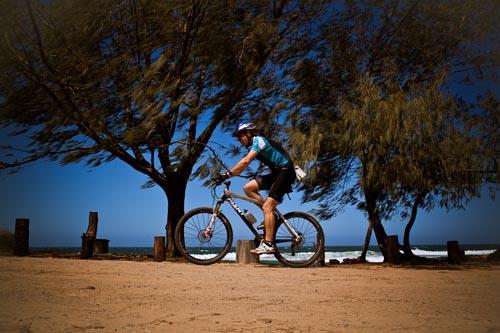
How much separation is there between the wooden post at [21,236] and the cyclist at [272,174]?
15.0ft

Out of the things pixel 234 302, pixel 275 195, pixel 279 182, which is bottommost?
pixel 234 302

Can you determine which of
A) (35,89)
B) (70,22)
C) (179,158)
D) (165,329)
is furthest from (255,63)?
(165,329)

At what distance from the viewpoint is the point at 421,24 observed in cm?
967

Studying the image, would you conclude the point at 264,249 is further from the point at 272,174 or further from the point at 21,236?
the point at 21,236

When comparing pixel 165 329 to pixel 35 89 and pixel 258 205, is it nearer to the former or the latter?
pixel 258 205

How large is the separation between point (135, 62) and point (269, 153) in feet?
13.3

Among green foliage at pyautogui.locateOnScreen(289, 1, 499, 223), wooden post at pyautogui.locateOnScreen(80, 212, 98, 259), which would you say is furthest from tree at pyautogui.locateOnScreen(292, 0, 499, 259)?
wooden post at pyautogui.locateOnScreen(80, 212, 98, 259)

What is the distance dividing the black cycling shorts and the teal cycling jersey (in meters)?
0.08

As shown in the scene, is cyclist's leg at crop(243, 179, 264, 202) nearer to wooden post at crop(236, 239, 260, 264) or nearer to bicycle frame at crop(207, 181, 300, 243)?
bicycle frame at crop(207, 181, 300, 243)

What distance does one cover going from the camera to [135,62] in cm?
858

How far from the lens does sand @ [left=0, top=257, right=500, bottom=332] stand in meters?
2.84

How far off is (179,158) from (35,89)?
298cm

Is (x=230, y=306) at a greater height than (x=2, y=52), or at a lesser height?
lesser

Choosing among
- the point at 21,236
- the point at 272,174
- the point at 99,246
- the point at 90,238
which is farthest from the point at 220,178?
the point at 99,246
